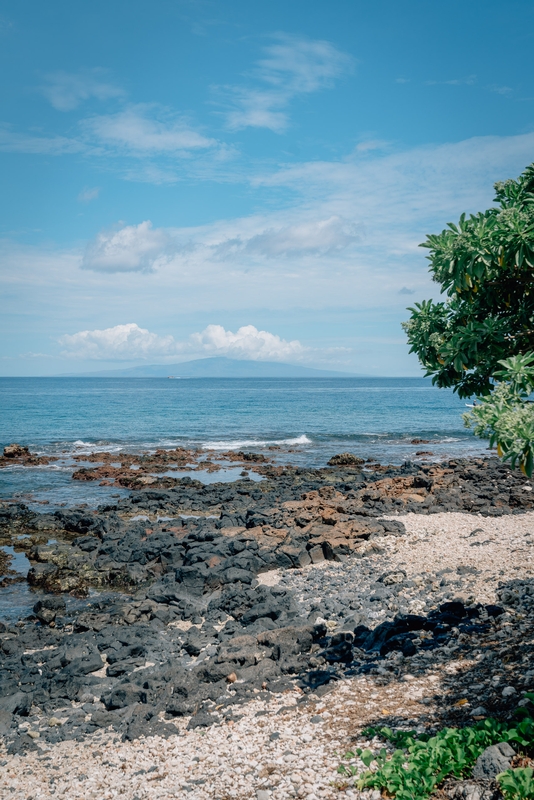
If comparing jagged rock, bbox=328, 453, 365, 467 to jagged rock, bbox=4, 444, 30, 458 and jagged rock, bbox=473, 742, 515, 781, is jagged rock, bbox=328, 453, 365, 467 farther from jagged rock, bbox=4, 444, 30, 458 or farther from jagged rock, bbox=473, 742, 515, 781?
jagged rock, bbox=473, 742, 515, 781

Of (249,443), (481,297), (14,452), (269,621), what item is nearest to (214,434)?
(249,443)

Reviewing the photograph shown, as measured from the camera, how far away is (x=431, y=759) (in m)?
Answer: 5.55

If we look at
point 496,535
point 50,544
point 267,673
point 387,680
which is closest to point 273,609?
point 267,673

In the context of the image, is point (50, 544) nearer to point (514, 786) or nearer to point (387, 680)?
point (387, 680)

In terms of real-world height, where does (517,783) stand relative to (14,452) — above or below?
above

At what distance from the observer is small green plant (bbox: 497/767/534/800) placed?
479 centimetres

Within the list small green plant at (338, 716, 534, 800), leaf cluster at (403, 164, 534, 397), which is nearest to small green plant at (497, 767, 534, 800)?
small green plant at (338, 716, 534, 800)

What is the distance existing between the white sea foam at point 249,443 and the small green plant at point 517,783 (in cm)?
4114

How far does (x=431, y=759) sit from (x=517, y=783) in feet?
2.85

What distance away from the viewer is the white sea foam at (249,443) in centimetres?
4659

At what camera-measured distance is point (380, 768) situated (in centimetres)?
577

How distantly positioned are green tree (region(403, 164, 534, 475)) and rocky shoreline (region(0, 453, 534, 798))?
3.54 meters

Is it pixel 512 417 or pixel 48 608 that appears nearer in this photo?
pixel 512 417

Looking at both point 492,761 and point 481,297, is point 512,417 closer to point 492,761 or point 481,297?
point 481,297
